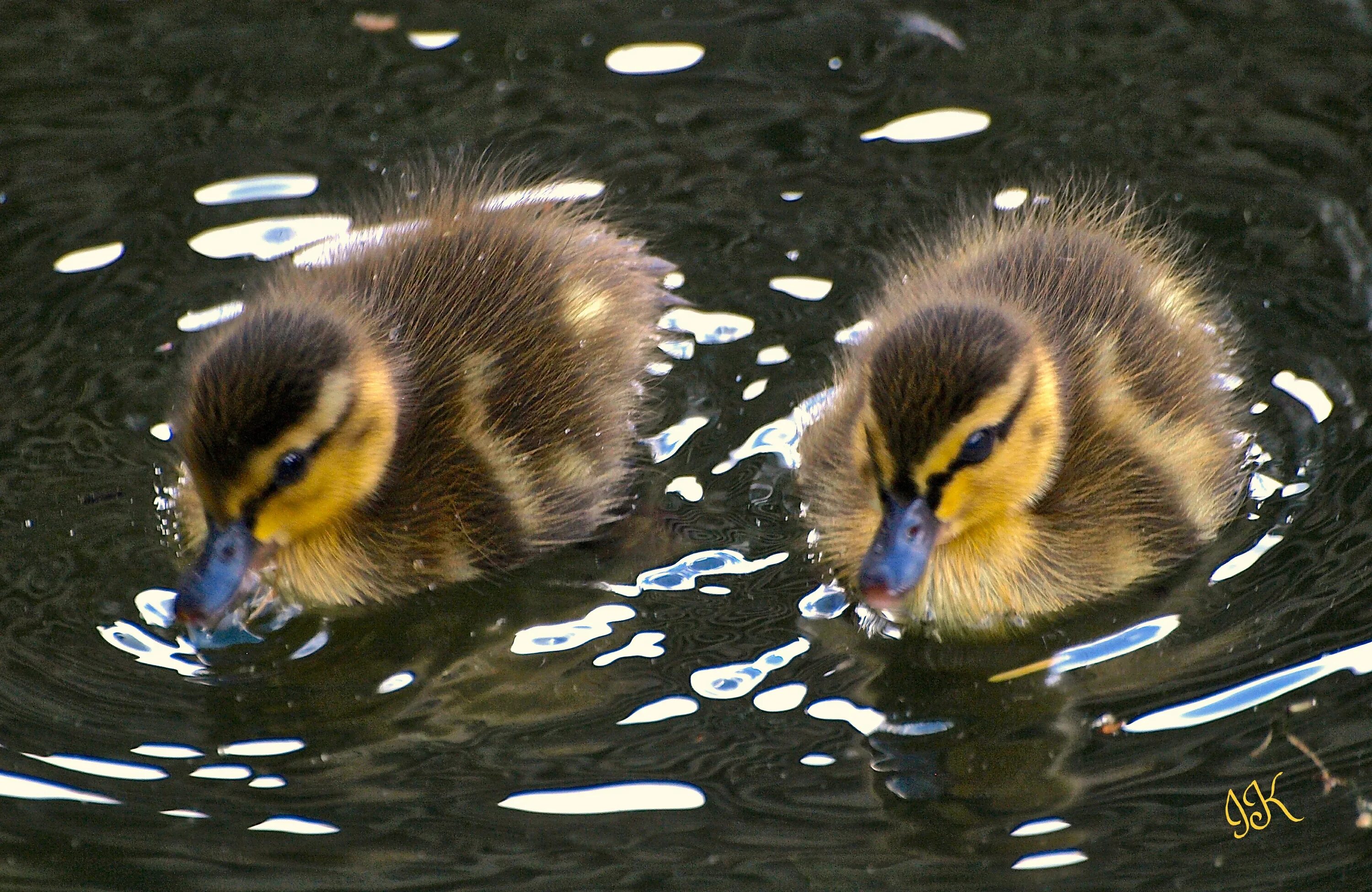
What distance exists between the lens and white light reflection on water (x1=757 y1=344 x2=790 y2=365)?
166 inches

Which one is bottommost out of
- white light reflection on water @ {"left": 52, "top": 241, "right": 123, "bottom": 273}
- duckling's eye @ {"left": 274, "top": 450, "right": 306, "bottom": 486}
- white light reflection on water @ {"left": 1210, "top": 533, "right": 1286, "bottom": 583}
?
white light reflection on water @ {"left": 1210, "top": 533, "right": 1286, "bottom": 583}

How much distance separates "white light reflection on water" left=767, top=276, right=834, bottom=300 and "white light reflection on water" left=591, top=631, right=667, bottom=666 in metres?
1.21

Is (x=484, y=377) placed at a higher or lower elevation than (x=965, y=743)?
higher

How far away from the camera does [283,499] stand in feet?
11.0

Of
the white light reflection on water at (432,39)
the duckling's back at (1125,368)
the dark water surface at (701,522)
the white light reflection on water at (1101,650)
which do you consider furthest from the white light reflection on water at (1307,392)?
the white light reflection on water at (432,39)

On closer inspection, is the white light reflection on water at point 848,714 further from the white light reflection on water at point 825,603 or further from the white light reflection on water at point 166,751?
the white light reflection on water at point 166,751

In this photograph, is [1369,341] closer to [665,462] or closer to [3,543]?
[665,462]

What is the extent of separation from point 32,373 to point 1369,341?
9.96 feet

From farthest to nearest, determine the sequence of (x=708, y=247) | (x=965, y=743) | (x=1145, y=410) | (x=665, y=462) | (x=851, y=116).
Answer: (x=851, y=116) → (x=708, y=247) → (x=665, y=462) → (x=1145, y=410) → (x=965, y=743)

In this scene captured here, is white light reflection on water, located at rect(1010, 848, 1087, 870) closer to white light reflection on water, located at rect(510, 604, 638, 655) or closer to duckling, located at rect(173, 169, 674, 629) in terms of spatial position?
white light reflection on water, located at rect(510, 604, 638, 655)

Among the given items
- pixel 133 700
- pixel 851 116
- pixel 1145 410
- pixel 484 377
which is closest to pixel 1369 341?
pixel 1145 410

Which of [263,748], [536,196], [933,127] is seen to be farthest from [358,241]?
[933,127]

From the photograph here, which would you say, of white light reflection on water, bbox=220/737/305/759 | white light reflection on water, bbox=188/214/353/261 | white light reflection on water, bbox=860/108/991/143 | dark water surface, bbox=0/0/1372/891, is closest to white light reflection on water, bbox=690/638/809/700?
dark water surface, bbox=0/0/1372/891

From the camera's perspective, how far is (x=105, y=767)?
308 cm
